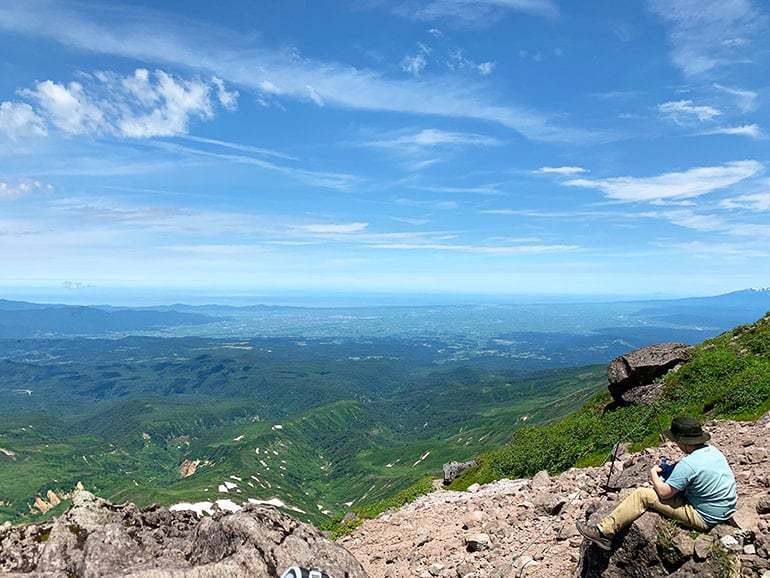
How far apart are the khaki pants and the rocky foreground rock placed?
0.18 m

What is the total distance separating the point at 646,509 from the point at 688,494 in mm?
877

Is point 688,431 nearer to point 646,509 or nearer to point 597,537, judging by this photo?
point 646,509

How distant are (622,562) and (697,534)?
1577mm

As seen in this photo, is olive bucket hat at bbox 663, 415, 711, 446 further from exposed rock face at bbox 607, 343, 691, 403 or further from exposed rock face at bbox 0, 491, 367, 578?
exposed rock face at bbox 607, 343, 691, 403

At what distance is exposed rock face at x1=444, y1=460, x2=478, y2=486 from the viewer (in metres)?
39.0

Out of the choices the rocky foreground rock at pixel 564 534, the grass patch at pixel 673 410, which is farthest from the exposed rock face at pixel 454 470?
the rocky foreground rock at pixel 564 534

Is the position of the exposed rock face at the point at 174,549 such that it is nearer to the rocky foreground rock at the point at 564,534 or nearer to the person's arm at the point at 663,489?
the rocky foreground rock at the point at 564,534

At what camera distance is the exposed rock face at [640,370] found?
3328 cm

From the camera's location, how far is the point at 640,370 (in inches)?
1345

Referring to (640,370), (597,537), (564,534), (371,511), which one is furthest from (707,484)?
(640,370)

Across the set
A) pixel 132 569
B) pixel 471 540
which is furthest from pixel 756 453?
pixel 132 569

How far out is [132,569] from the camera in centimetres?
1121

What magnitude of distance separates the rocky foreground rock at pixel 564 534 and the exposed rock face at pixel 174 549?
16.1 feet

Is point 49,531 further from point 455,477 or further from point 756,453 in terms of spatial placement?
point 455,477
